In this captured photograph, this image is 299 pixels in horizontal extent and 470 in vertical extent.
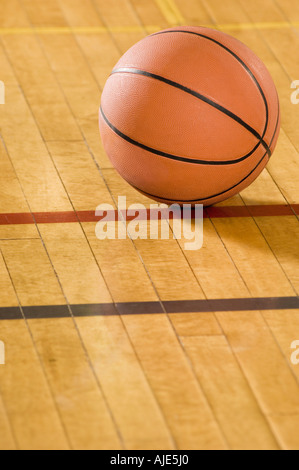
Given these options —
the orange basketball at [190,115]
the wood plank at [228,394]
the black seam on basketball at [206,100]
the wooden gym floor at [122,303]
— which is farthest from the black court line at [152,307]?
the black seam on basketball at [206,100]

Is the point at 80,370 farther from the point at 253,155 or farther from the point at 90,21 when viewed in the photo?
the point at 90,21

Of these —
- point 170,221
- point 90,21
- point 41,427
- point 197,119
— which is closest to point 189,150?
point 197,119

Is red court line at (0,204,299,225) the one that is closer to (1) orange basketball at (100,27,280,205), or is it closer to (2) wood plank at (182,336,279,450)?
(1) orange basketball at (100,27,280,205)

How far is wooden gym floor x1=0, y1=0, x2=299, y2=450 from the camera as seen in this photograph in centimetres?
379

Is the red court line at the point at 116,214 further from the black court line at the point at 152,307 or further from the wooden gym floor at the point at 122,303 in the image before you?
the black court line at the point at 152,307

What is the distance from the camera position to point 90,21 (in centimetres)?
741

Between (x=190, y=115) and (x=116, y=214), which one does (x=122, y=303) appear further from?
(x=190, y=115)

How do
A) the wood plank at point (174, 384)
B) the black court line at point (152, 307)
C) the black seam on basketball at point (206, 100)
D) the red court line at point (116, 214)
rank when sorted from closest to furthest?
the wood plank at point (174, 384) < the black court line at point (152, 307) < the black seam on basketball at point (206, 100) < the red court line at point (116, 214)

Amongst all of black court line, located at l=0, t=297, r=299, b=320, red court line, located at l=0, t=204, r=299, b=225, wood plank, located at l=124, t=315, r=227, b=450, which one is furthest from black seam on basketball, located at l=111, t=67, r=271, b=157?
wood plank, located at l=124, t=315, r=227, b=450

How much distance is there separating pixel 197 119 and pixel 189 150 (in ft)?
0.54

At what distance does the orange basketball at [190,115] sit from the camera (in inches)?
182

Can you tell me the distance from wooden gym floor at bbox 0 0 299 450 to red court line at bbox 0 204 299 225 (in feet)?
0.04

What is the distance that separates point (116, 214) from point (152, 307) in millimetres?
854

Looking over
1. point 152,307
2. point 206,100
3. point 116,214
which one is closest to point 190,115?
point 206,100
